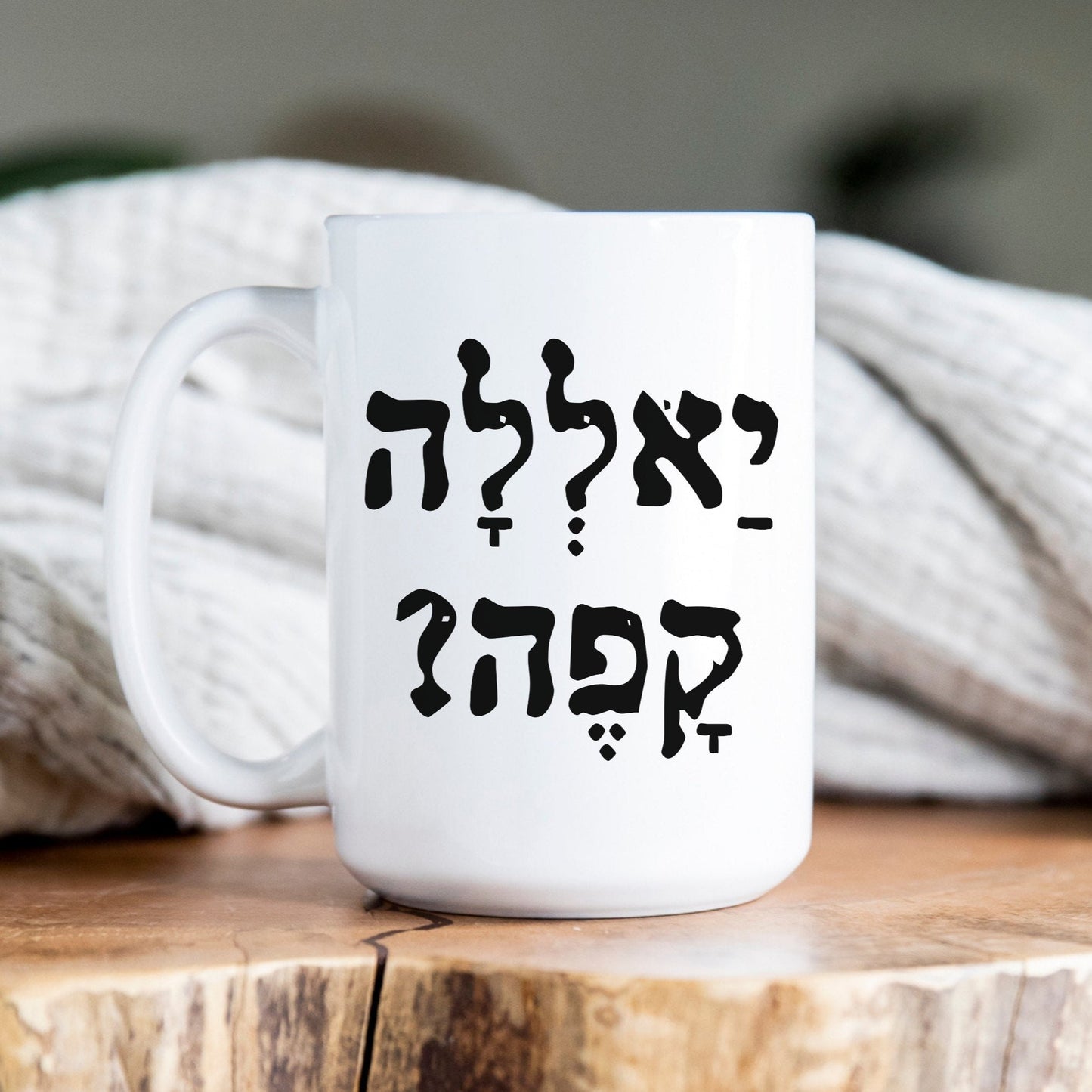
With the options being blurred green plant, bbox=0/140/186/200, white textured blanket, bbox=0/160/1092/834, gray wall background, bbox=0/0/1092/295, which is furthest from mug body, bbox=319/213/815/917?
gray wall background, bbox=0/0/1092/295

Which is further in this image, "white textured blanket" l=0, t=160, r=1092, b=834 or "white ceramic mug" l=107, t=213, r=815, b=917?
"white textured blanket" l=0, t=160, r=1092, b=834

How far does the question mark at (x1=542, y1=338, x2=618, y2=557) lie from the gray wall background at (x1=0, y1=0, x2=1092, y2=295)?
1.70 metres

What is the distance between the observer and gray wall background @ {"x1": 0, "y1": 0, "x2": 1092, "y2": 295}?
1996 mm

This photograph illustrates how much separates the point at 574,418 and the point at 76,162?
1408mm

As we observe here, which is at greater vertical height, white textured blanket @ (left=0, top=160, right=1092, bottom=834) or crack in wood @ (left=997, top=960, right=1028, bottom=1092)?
white textured blanket @ (left=0, top=160, right=1092, bottom=834)

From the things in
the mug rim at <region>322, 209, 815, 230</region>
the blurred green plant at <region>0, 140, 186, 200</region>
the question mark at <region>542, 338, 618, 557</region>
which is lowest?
the question mark at <region>542, 338, 618, 557</region>

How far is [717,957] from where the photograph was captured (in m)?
0.36

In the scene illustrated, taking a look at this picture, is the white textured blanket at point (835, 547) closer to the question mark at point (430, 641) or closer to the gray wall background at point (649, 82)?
the question mark at point (430, 641)

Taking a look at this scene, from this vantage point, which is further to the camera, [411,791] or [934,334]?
[934,334]

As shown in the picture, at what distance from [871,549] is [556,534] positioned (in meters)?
0.23

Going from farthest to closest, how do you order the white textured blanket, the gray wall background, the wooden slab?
the gray wall background
the white textured blanket
the wooden slab

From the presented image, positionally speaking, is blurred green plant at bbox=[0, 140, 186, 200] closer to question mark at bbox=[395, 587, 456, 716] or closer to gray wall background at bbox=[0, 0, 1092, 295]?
gray wall background at bbox=[0, 0, 1092, 295]

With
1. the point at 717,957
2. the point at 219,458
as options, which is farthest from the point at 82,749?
the point at 717,957

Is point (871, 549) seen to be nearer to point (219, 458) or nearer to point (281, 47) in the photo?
point (219, 458)
